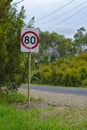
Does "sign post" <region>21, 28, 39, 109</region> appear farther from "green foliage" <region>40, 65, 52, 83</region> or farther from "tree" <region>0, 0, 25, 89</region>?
"green foliage" <region>40, 65, 52, 83</region>

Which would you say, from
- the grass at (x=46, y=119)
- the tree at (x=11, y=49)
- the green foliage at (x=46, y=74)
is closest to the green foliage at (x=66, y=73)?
the green foliage at (x=46, y=74)

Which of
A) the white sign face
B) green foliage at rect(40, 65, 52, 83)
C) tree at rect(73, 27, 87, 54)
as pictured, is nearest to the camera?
the white sign face

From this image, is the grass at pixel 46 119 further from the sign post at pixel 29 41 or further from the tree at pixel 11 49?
the tree at pixel 11 49

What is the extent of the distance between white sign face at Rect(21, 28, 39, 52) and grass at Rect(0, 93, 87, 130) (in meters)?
2.33

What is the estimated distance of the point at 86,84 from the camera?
52.2m

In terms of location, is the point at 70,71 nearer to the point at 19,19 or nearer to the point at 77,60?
the point at 77,60

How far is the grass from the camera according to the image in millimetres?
12857

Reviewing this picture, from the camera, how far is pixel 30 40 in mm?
16719

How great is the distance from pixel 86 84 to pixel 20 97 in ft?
91.4

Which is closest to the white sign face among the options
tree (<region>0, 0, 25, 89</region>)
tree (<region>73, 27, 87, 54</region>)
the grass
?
the grass

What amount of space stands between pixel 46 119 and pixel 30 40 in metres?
3.10

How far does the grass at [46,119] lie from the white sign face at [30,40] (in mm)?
2327

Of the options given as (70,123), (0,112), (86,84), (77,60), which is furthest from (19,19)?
(77,60)

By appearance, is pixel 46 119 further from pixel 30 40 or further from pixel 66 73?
pixel 66 73
